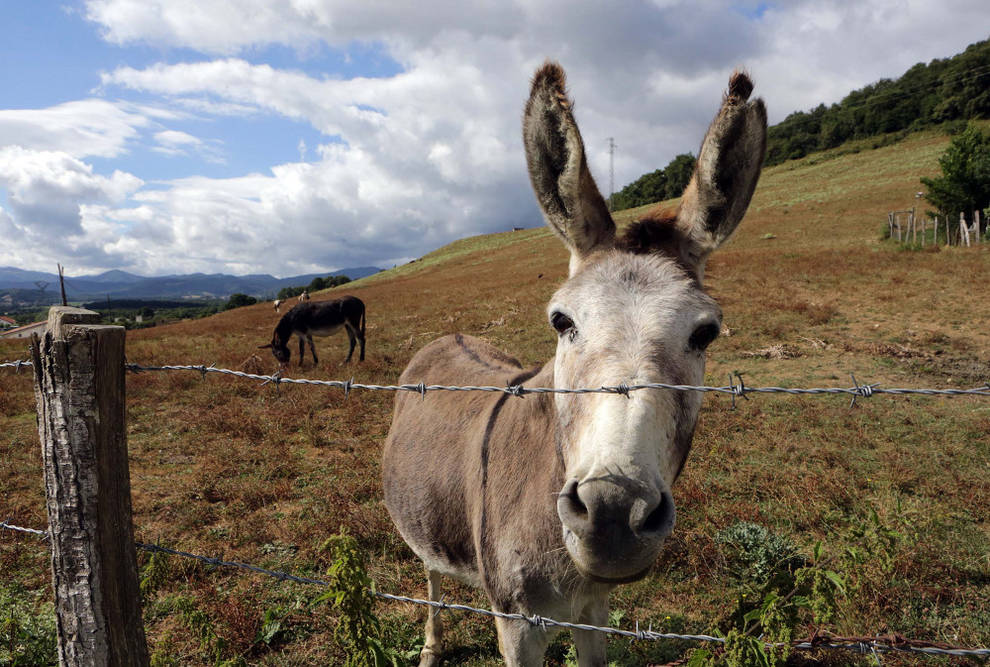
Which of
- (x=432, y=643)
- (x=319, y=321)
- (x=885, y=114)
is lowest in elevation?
(x=432, y=643)

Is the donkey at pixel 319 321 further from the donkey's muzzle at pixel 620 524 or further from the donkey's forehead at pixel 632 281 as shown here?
the donkey's muzzle at pixel 620 524

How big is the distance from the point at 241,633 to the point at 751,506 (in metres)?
5.44

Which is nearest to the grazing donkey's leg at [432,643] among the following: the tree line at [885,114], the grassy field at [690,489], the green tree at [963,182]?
the grassy field at [690,489]

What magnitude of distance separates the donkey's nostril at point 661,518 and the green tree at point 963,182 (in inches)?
1421

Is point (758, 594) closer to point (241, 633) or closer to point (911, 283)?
point (241, 633)

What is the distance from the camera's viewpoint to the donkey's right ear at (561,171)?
7.80 feet

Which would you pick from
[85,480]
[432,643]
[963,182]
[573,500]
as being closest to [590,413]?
[573,500]

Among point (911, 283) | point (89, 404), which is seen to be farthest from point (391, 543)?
point (911, 283)

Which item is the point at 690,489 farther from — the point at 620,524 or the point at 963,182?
the point at 963,182

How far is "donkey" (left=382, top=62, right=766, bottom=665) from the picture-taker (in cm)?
162

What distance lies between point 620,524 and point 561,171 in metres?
1.87

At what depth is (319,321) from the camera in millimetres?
17469

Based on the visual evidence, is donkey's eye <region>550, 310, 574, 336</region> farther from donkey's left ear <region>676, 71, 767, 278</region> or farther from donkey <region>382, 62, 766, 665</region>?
donkey's left ear <region>676, 71, 767, 278</region>

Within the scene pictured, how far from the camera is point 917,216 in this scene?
32.8 m
